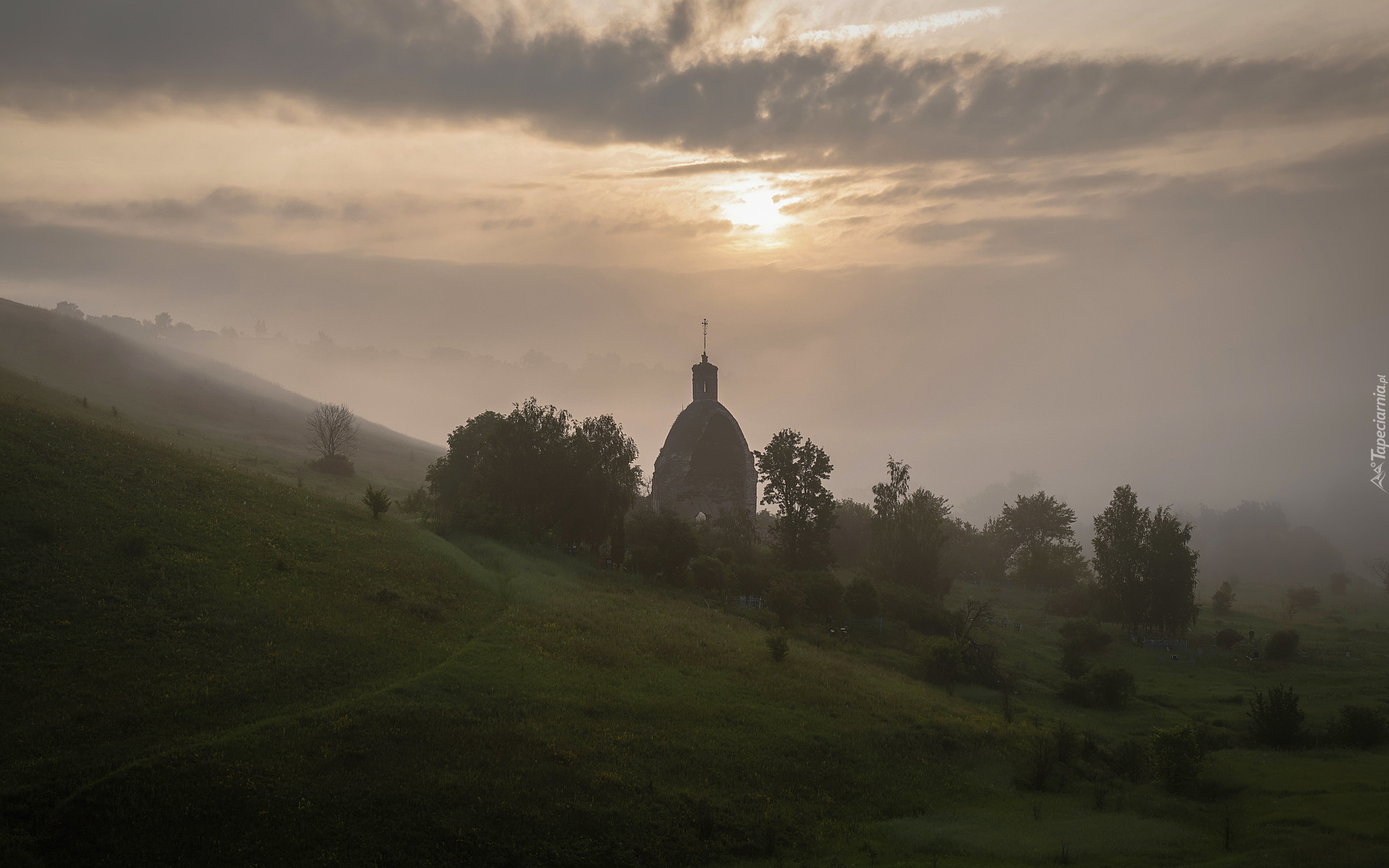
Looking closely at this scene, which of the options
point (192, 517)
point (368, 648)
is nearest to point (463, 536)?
point (192, 517)

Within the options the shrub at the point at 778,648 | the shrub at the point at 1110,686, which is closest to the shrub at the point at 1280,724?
the shrub at the point at 1110,686

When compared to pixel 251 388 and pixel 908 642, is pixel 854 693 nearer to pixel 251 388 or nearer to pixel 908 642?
pixel 908 642

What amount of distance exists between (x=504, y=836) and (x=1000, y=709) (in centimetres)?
2595

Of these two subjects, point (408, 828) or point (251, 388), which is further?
point (251, 388)

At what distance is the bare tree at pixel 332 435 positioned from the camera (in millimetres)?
78875

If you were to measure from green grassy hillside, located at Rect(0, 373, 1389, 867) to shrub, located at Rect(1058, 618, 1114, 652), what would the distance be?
12997 mm

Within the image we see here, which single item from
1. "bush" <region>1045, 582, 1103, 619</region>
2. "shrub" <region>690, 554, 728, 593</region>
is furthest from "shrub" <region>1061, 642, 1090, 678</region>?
"shrub" <region>690, 554, 728, 593</region>

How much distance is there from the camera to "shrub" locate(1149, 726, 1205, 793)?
90.3 ft

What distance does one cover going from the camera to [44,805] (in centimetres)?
1723

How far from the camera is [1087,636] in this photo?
170 ft

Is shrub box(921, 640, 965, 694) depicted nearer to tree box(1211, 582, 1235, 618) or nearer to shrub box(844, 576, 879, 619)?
shrub box(844, 576, 879, 619)

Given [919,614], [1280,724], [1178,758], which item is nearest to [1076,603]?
[919,614]

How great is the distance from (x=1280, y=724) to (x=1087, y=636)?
19.9 metres

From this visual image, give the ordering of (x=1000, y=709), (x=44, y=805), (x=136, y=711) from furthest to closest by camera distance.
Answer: (x=1000, y=709)
(x=136, y=711)
(x=44, y=805)
